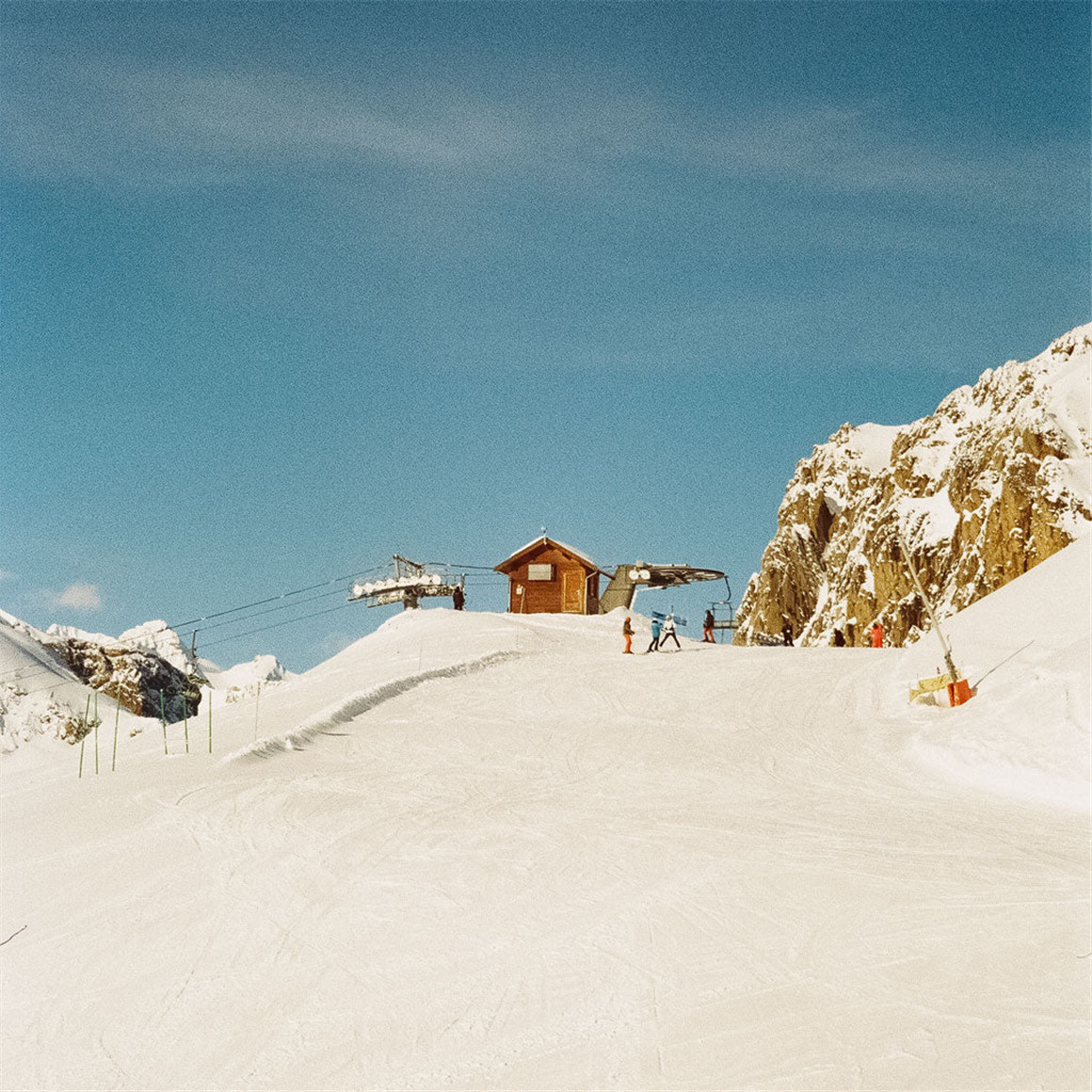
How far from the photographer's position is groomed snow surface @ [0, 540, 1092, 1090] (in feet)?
21.2

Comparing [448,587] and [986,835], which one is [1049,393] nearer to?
[448,587]

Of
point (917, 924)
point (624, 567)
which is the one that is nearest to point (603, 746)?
point (917, 924)

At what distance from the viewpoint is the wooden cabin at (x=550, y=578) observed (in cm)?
5422

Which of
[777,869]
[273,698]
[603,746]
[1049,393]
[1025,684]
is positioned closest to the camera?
[777,869]

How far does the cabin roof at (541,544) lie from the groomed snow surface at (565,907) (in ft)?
108

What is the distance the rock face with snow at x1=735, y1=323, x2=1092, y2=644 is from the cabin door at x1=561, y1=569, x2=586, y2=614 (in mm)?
17561

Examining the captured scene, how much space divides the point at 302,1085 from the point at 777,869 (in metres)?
5.88

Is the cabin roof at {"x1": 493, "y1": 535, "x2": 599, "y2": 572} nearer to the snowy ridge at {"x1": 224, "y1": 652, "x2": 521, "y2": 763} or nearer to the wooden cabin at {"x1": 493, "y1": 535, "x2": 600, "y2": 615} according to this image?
the wooden cabin at {"x1": 493, "y1": 535, "x2": 600, "y2": 615}

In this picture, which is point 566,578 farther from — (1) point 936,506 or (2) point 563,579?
(1) point 936,506

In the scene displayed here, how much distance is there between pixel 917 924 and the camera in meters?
8.65

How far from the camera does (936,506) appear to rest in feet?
233

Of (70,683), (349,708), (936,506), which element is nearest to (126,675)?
(70,683)

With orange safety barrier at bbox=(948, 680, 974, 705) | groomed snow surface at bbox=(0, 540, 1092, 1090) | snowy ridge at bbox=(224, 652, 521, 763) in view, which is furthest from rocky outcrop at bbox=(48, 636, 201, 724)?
orange safety barrier at bbox=(948, 680, 974, 705)

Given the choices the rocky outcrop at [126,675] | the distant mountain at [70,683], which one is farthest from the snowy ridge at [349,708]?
the rocky outcrop at [126,675]
